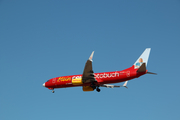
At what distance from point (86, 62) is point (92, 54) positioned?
2058 mm

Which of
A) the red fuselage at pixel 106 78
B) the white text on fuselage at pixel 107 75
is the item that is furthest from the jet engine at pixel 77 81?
the white text on fuselage at pixel 107 75

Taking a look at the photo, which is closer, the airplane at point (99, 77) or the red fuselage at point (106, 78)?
the airplane at point (99, 77)

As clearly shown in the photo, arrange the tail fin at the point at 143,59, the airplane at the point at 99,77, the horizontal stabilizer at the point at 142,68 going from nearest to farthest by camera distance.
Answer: the horizontal stabilizer at the point at 142,68 → the airplane at the point at 99,77 → the tail fin at the point at 143,59

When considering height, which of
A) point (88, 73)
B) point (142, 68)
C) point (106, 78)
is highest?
point (88, 73)

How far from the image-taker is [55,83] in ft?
180

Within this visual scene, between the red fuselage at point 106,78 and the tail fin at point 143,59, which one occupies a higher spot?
the tail fin at point 143,59

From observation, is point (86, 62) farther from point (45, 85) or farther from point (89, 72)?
point (45, 85)

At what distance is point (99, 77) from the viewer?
164 feet

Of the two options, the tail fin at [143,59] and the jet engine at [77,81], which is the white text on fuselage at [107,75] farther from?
the tail fin at [143,59]

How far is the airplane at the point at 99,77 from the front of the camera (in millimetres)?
46281

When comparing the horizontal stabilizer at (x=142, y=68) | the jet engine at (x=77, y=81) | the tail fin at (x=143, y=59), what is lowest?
the jet engine at (x=77, y=81)

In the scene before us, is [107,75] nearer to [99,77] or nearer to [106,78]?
[106,78]

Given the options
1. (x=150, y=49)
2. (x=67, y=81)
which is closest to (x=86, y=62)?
(x=67, y=81)

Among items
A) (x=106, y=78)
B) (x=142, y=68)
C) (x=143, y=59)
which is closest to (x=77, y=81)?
(x=106, y=78)
